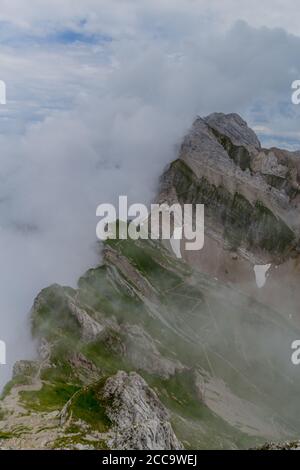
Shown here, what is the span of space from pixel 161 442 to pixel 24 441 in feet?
97.8

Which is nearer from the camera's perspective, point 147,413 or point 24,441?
point 24,441

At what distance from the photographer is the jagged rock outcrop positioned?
351 ft

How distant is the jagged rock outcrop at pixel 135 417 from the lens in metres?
107

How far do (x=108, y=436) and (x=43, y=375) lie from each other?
70.7 metres

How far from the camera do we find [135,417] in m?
120
